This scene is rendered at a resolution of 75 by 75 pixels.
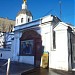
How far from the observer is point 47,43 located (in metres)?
20.5

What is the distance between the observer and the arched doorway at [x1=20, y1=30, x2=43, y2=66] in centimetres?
2162

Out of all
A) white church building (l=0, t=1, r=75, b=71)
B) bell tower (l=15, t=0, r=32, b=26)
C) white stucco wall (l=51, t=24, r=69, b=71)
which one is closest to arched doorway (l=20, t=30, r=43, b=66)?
white church building (l=0, t=1, r=75, b=71)

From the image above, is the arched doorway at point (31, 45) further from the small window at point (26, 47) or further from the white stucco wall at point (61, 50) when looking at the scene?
the white stucco wall at point (61, 50)

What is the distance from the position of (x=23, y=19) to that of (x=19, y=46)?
899 centimetres

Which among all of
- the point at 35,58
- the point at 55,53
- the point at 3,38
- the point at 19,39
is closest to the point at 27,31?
the point at 19,39

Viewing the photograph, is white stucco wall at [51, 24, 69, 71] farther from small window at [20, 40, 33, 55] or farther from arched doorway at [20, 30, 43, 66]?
small window at [20, 40, 33, 55]

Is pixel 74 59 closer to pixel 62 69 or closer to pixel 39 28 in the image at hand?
pixel 62 69

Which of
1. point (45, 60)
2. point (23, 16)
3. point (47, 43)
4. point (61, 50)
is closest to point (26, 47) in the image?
point (47, 43)

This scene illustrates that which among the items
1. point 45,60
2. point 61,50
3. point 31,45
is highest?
point 31,45

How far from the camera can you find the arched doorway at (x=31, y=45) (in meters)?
21.6

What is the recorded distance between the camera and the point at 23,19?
32.6m

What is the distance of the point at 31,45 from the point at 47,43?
3.09 meters

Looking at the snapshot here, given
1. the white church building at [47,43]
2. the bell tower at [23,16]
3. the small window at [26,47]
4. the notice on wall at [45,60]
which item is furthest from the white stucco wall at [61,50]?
the bell tower at [23,16]

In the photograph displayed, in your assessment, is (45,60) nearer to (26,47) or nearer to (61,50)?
(61,50)
